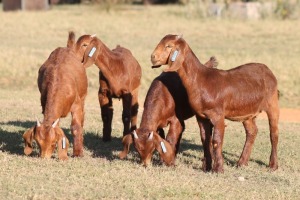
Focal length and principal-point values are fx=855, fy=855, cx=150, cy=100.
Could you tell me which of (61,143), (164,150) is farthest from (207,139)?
(61,143)

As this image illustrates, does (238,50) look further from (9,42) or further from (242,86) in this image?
(242,86)

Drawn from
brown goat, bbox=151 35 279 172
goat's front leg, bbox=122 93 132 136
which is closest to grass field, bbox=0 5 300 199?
goat's front leg, bbox=122 93 132 136

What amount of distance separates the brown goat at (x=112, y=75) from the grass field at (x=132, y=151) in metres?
0.52

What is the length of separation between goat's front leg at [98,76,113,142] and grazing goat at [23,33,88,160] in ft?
4.24

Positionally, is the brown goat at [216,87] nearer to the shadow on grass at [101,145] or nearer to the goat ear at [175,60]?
the goat ear at [175,60]

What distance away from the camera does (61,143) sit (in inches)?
459

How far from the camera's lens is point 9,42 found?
31453 mm

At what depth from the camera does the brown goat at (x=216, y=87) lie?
37.5ft

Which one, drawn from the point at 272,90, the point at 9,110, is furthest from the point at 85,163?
the point at 9,110

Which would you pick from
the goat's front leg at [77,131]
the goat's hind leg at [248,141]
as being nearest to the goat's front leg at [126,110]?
the goat's front leg at [77,131]

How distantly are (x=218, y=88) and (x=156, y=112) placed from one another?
92 centimetres

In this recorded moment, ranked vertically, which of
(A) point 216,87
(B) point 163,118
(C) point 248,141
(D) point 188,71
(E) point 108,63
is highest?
(D) point 188,71

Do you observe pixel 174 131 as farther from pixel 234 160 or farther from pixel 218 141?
pixel 234 160

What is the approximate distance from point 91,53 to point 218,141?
2875 millimetres
